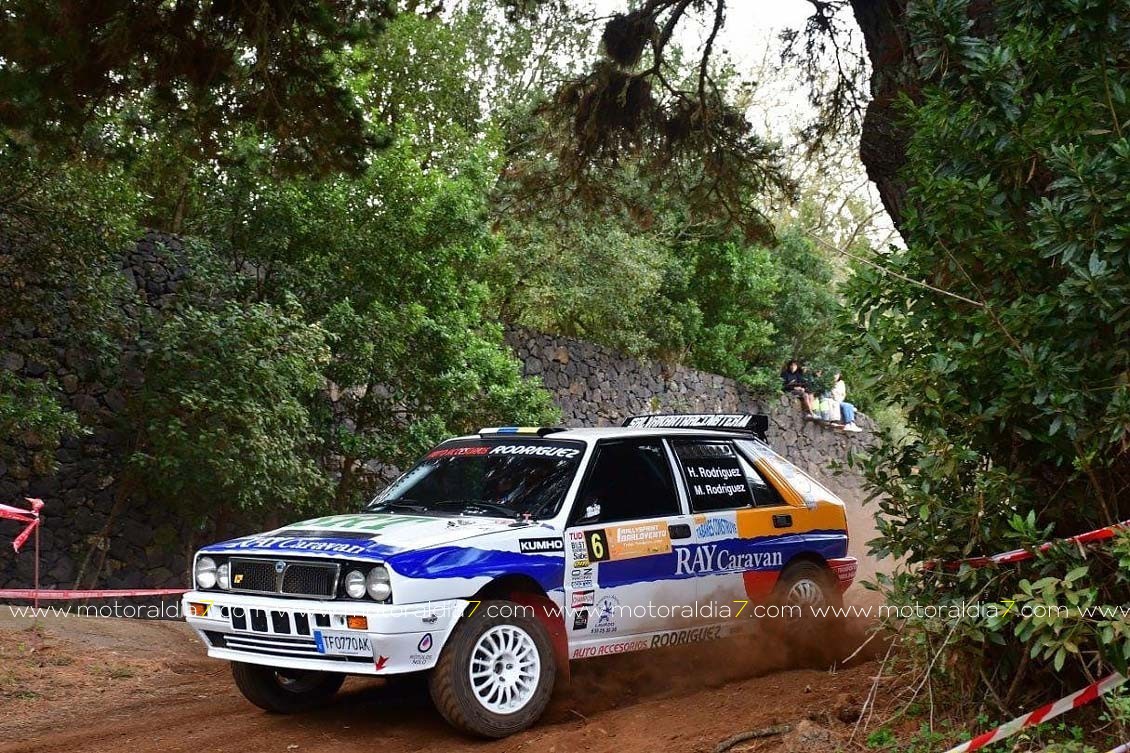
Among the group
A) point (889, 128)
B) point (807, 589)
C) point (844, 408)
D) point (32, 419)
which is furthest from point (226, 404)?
point (844, 408)

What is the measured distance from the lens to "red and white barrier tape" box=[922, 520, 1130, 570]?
4.96 meters

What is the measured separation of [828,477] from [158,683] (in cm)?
2346

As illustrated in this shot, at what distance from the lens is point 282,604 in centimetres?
633

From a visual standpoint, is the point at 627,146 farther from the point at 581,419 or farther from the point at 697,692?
the point at 581,419

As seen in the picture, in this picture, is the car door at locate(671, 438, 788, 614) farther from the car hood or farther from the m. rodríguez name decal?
the car hood

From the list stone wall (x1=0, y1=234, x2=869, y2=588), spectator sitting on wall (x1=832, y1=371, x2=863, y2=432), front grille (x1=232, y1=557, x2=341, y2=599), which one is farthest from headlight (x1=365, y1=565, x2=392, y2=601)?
spectator sitting on wall (x1=832, y1=371, x2=863, y2=432)

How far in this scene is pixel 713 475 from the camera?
8.19 m

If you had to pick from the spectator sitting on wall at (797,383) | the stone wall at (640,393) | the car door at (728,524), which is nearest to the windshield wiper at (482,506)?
the car door at (728,524)

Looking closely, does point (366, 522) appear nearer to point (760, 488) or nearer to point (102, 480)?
point (760, 488)

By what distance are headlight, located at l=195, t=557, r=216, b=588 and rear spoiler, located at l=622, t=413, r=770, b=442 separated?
10.1 ft

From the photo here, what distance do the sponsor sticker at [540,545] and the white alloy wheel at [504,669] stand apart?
477 mm

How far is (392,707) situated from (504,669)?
1328 millimetres

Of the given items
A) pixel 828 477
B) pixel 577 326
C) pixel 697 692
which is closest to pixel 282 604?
pixel 697 692

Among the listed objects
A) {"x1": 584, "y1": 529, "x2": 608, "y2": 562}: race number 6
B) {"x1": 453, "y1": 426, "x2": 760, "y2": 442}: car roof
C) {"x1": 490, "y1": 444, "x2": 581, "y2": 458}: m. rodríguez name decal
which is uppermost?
{"x1": 453, "y1": 426, "x2": 760, "y2": 442}: car roof
